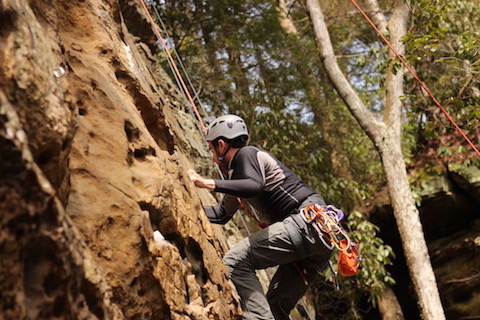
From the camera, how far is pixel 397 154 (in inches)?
331

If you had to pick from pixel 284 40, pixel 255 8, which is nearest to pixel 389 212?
pixel 284 40

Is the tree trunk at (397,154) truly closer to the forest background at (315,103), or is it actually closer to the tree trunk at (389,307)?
the forest background at (315,103)

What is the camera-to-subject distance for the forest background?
974cm

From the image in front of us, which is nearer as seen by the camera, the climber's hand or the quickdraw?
the climber's hand

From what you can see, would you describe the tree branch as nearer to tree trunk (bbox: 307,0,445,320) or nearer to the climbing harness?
tree trunk (bbox: 307,0,445,320)

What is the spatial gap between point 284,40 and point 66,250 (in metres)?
9.74

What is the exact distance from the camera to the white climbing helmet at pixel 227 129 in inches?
167

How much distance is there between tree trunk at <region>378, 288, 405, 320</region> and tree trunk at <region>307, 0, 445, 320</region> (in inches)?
75.8

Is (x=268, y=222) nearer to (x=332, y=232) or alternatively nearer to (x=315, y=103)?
(x=332, y=232)

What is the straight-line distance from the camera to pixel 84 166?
274cm

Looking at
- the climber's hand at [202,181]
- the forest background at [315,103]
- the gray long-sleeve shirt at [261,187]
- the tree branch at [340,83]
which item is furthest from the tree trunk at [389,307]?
the climber's hand at [202,181]

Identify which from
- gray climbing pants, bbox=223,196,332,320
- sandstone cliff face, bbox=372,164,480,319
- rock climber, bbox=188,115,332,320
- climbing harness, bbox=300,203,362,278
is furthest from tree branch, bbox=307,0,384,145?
gray climbing pants, bbox=223,196,332,320

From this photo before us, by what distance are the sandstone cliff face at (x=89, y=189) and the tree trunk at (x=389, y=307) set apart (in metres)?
6.27

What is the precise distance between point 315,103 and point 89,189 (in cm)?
880
